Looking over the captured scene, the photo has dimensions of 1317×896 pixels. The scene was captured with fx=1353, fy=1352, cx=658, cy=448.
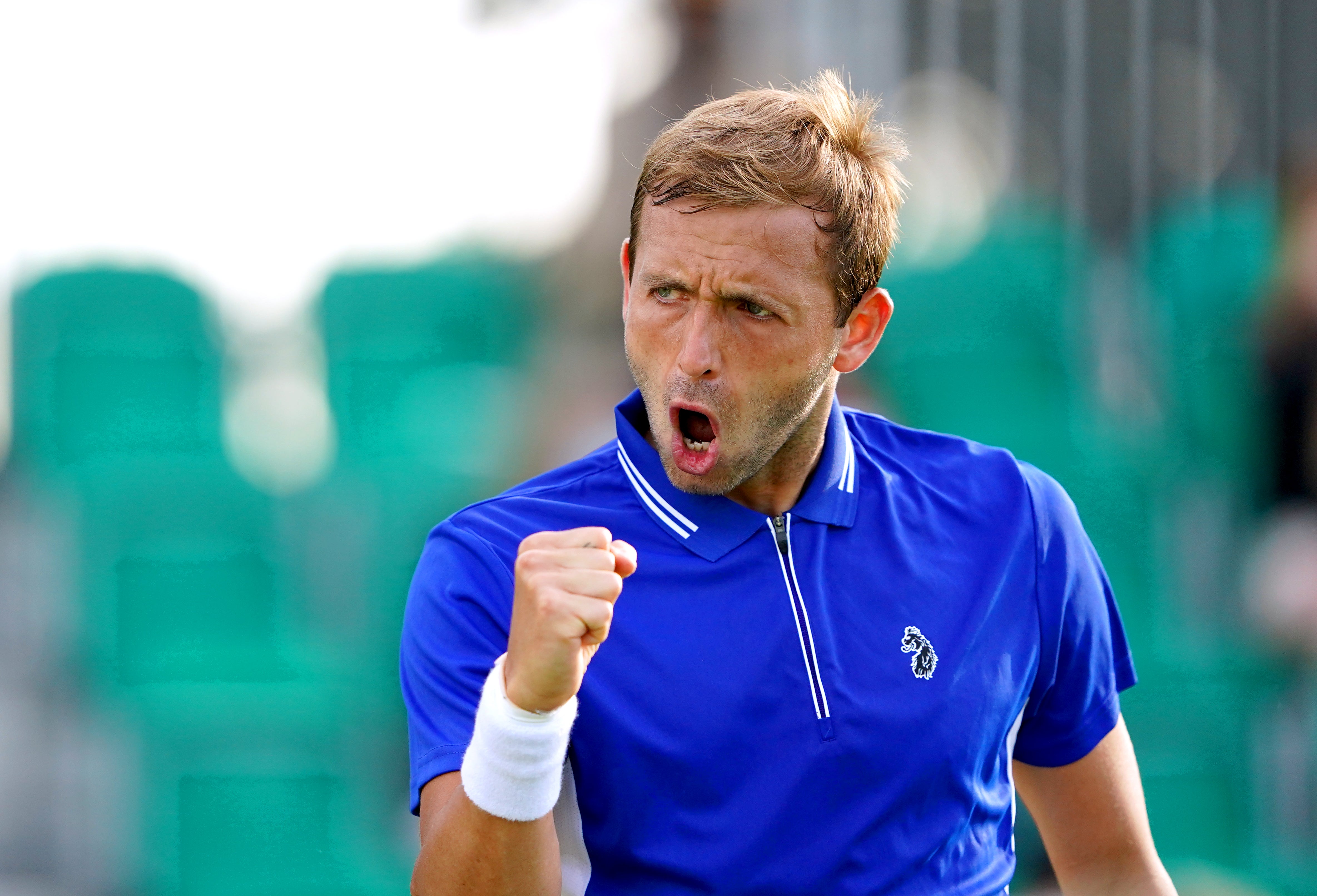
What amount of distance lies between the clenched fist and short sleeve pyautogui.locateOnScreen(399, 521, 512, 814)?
0.57 feet

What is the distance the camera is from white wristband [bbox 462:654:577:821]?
1.52 metres

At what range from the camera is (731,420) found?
184 centimetres

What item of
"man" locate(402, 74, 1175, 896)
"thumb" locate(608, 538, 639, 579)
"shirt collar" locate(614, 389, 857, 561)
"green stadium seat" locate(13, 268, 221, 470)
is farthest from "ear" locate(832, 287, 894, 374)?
"green stadium seat" locate(13, 268, 221, 470)

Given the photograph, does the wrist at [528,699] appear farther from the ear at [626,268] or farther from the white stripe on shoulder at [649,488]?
the ear at [626,268]

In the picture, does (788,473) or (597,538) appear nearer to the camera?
(597,538)

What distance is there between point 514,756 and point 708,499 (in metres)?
0.51

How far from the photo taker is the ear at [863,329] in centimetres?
202

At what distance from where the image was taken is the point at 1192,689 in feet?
13.2

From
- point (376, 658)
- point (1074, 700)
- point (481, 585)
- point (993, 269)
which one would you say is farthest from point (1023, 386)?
point (481, 585)

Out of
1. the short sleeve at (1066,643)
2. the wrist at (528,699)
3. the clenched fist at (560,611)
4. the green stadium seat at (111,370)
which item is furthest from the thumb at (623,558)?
the green stadium seat at (111,370)

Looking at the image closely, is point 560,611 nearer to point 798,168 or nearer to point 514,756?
point 514,756

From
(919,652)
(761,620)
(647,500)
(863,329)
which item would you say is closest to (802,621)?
(761,620)

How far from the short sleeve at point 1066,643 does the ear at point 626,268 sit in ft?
2.15

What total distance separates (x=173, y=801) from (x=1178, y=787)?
2.91 meters
